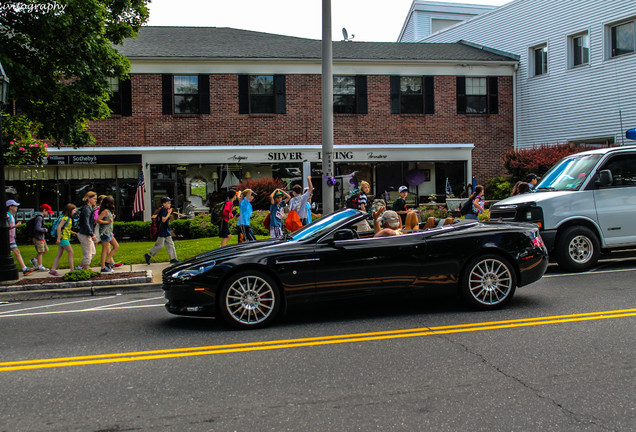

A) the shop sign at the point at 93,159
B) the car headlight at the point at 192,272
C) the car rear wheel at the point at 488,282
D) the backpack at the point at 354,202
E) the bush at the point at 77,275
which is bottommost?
the bush at the point at 77,275

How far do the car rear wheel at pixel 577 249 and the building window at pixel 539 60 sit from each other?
17.2m

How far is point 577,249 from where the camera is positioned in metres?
10.1

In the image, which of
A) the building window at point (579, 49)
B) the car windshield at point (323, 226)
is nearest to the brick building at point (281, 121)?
the building window at point (579, 49)

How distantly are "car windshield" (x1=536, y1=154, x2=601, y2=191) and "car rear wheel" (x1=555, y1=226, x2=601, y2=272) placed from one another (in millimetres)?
819

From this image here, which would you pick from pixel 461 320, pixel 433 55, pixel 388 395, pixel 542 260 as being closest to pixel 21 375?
pixel 388 395

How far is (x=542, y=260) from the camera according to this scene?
24.0ft

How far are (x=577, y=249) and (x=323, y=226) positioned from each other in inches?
212

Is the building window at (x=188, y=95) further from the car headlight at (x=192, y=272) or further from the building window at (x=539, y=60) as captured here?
the car headlight at (x=192, y=272)

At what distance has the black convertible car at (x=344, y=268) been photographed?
257 inches

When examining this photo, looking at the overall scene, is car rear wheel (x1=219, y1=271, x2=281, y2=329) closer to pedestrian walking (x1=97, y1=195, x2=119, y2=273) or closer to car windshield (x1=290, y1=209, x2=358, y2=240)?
car windshield (x1=290, y1=209, x2=358, y2=240)

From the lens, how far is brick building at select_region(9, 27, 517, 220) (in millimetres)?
22906

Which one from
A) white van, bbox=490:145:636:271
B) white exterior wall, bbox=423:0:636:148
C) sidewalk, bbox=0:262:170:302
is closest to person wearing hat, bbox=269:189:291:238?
sidewalk, bbox=0:262:170:302

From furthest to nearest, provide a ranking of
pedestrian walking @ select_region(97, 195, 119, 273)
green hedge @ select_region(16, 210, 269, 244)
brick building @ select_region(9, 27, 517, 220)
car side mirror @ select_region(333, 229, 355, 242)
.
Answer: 1. brick building @ select_region(9, 27, 517, 220)
2. green hedge @ select_region(16, 210, 269, 244)
3. pedestrian walking @ select_region(97, 195, 119, 273)
4. car side mirror @ select_region(333, 229, 355, 242)

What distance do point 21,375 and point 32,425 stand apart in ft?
4.42
